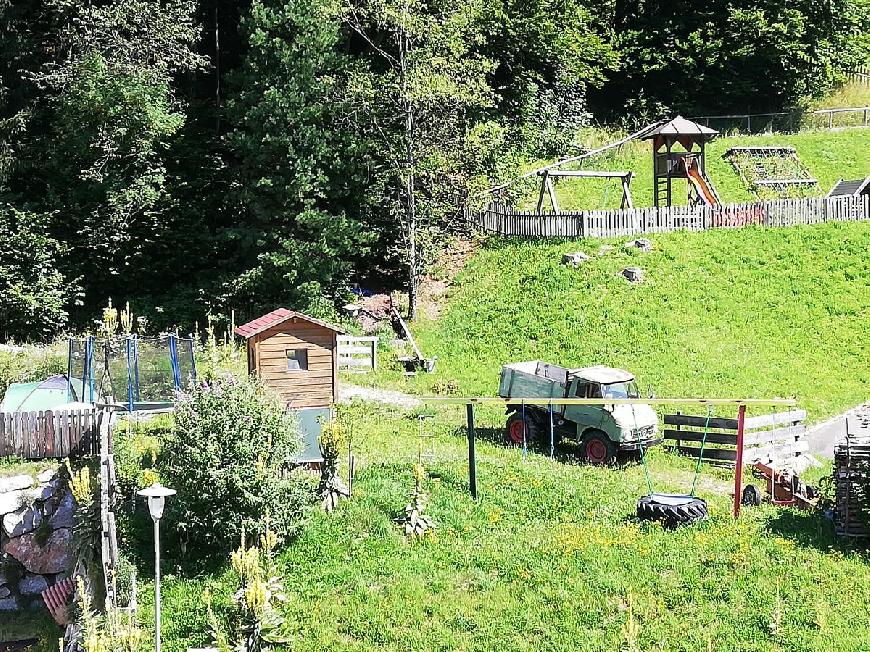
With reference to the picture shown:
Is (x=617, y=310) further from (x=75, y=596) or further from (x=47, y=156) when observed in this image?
(x=47, y=156)

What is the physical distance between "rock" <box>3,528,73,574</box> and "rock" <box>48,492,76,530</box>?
0.46ft

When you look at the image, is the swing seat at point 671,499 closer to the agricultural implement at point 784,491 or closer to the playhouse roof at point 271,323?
the agricultural implement at point 784,491

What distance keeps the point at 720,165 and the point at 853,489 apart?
31045 millimetres

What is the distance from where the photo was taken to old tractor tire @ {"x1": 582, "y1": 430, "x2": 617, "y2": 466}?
75.2 feet

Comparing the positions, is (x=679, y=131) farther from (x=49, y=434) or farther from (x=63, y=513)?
(x=63, y=513)

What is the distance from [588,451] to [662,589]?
21.7 feet

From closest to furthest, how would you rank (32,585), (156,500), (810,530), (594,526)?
(156,500), (810,530), (594,526), (32,585)

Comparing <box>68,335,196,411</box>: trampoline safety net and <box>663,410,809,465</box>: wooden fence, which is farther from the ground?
<box>68,335,196,411</box>: trampoline safety net

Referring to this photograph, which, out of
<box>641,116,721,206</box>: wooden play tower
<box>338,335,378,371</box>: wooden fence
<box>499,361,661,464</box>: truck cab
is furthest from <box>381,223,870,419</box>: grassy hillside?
<box>499,361,661,464</box>: truck cab

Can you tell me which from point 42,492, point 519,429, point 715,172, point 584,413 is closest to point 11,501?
point 42,492

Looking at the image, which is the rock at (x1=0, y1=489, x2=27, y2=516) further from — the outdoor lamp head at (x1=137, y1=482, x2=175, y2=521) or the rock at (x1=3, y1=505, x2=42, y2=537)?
the outdoor lamp head at (x1=137, y1=482, x2=175, y2=521)

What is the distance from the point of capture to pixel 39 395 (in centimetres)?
2388

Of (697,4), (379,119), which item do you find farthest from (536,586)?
(697,4)

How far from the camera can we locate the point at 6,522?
22094mm
